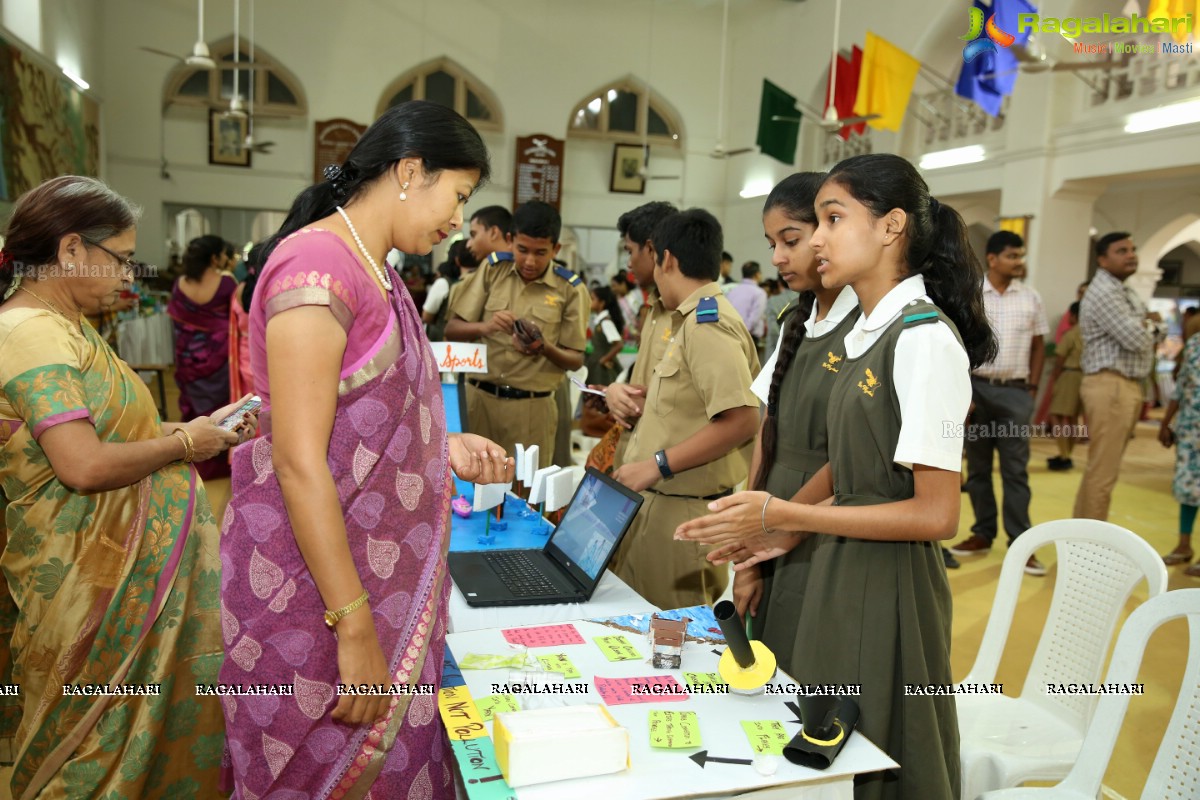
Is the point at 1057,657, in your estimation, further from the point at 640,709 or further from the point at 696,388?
the point at 640,709

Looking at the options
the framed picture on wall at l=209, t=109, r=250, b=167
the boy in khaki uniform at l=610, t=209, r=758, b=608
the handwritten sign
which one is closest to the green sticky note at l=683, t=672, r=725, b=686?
the boy in khaki uniform at l=610, t=209, r=758, b=608

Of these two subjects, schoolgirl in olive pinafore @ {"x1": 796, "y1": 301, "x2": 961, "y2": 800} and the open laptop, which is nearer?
schoolgirl in olive pinafore @ {"x1": 796, "y1": 301, "x2": 961, "y2": 800}

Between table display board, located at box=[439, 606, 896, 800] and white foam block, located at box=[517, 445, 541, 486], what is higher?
white foam block, located at box=[517, 445, 541, 486]

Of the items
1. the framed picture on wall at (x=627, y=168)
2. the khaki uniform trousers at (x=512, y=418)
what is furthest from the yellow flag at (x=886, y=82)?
the khaki uniform trousers at (x=512, y=418)

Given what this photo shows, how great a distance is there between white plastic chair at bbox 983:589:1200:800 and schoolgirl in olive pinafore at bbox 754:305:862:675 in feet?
1.64

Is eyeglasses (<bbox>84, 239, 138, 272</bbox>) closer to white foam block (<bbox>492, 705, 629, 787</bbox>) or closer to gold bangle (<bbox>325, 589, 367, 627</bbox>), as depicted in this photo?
gold bangle (<bbox>325, 589, 367, 627</bbox>)

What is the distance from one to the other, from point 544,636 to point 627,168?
14.2 m

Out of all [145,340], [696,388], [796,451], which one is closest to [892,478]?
[796,451]

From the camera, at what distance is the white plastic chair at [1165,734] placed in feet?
4.93

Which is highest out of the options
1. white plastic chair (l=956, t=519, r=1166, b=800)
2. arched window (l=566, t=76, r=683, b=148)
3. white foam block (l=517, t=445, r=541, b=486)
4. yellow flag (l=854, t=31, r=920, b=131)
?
arched window (l=566, t=76, r=683, b=148)

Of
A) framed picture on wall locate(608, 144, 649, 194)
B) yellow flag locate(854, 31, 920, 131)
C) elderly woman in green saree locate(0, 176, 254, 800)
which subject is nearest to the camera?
elderly woman in green saree locate(0, 176, 254, 800)

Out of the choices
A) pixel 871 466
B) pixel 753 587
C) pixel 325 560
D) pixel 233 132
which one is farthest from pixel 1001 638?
pixel 233 132

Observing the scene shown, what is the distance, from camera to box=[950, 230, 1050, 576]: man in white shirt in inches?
177

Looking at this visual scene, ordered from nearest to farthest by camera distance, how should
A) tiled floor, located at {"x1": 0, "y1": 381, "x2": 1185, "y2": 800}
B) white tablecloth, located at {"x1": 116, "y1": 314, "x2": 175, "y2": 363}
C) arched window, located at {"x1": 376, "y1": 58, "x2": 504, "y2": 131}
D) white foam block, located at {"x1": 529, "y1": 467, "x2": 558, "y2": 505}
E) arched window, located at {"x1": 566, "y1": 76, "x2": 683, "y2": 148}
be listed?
white foam block, located at {"x1": 529, "y1": 467, "x2": 558, "y2": 505}, tiled floor, located at {"x1": 0, "y1": 381, "x2": 1185, "y2": 800}, white tablecloth, located at {"x1": 116, "y1": 314, "x2": 175, "y2": 363}, arched window, located at {"x1": 376, "y1": 58, "x2": 504, "y2": 131}, arched window, located at {"x1": 566, "y1": 76, "x2": 683, "y2": 148}
